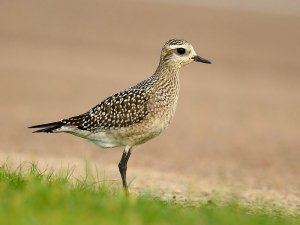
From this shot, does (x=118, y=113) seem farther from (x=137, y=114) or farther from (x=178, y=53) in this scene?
(x=178, y=53)

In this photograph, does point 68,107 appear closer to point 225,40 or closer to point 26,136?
point 26,136

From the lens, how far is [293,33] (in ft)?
118

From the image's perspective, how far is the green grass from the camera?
317 inches

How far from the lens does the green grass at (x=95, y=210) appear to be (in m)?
8.05

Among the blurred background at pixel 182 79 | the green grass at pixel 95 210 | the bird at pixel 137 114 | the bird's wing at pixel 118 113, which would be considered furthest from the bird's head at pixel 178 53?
the green grass at pixel 95 210

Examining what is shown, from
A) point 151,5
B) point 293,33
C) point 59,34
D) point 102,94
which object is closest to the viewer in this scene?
point 102,94

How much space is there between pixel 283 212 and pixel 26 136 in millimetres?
10306

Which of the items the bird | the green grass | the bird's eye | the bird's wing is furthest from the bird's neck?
the green grass

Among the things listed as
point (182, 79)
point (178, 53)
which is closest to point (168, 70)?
point (178, 53)

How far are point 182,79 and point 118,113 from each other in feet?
55.0

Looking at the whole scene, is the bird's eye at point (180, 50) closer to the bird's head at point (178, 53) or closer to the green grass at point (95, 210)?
the bird's head at point (178, 53)

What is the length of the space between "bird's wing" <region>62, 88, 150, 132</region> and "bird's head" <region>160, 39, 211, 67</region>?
1.84 feet

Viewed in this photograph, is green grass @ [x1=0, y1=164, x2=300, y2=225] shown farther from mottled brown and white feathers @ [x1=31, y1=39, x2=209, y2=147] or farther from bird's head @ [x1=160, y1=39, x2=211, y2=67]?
bird's head @ [x1=160, y1=39, x2=211, y2=67]

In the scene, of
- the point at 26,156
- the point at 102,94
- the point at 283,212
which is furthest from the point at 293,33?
the point at 283,212
